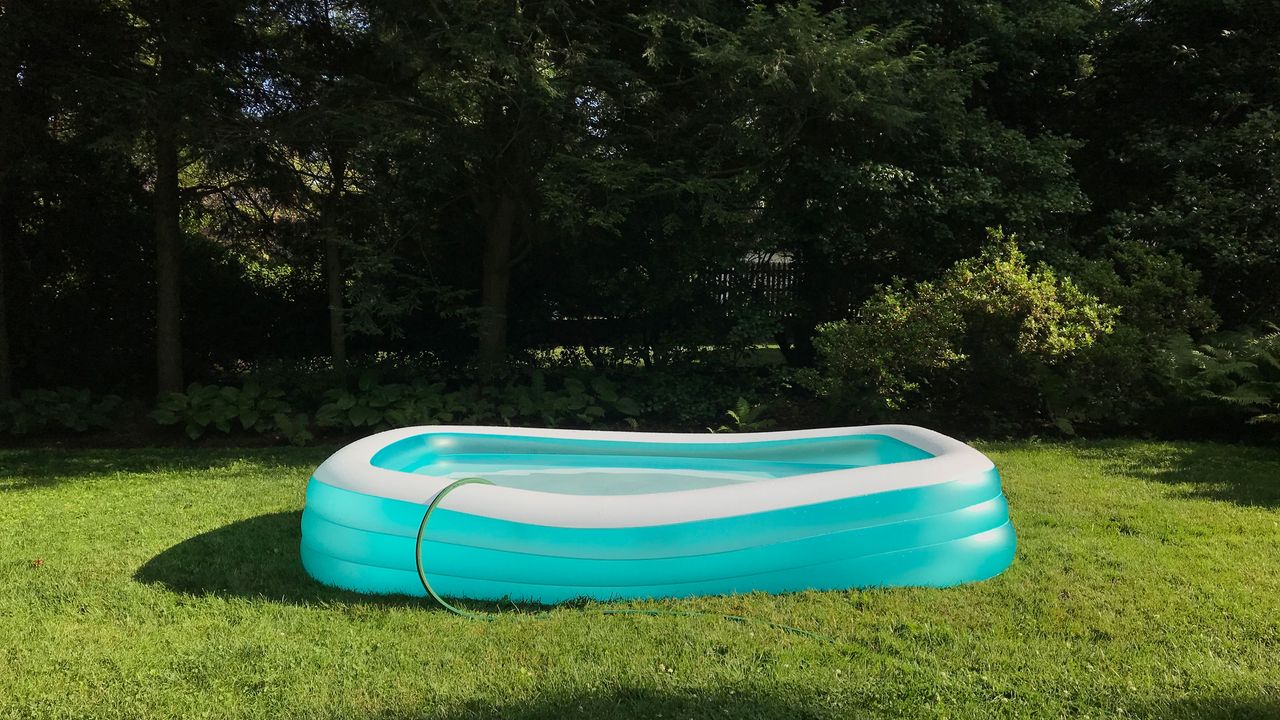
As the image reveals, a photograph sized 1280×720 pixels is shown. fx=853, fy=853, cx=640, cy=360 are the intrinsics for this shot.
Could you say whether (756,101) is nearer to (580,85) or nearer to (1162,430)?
(580,85)

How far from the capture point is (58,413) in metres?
8.39

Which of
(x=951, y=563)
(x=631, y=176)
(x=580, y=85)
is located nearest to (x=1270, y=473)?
(x=951, y=563)

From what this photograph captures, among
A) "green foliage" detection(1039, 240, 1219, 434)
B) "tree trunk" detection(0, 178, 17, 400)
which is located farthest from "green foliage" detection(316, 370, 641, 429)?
"green foliage" detection(1039, 240, 1219, 434)

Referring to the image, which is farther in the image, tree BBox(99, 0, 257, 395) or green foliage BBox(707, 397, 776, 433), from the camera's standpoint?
green foliage BBox(707, 397, 776, 433)

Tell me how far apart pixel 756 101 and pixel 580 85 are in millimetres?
1635

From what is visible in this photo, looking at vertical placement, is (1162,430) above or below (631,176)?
below

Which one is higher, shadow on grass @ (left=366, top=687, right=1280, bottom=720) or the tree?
the tree

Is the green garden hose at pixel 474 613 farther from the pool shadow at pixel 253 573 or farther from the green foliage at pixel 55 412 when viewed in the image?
the green foliage at pixel 55 412

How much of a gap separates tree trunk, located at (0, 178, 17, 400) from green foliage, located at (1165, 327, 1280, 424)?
11.4m

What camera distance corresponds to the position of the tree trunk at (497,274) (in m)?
9.42

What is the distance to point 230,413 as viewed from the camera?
27.1 feet

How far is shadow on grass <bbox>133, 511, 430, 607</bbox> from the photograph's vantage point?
13.0 ft

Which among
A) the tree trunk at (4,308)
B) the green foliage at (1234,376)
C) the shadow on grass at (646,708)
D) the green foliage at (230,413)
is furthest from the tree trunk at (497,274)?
the green foliage at (1234,376)

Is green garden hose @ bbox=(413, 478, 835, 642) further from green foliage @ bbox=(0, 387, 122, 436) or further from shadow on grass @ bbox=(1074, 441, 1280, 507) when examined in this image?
green foliage @ bbox=(0, 387, 122, 436)
